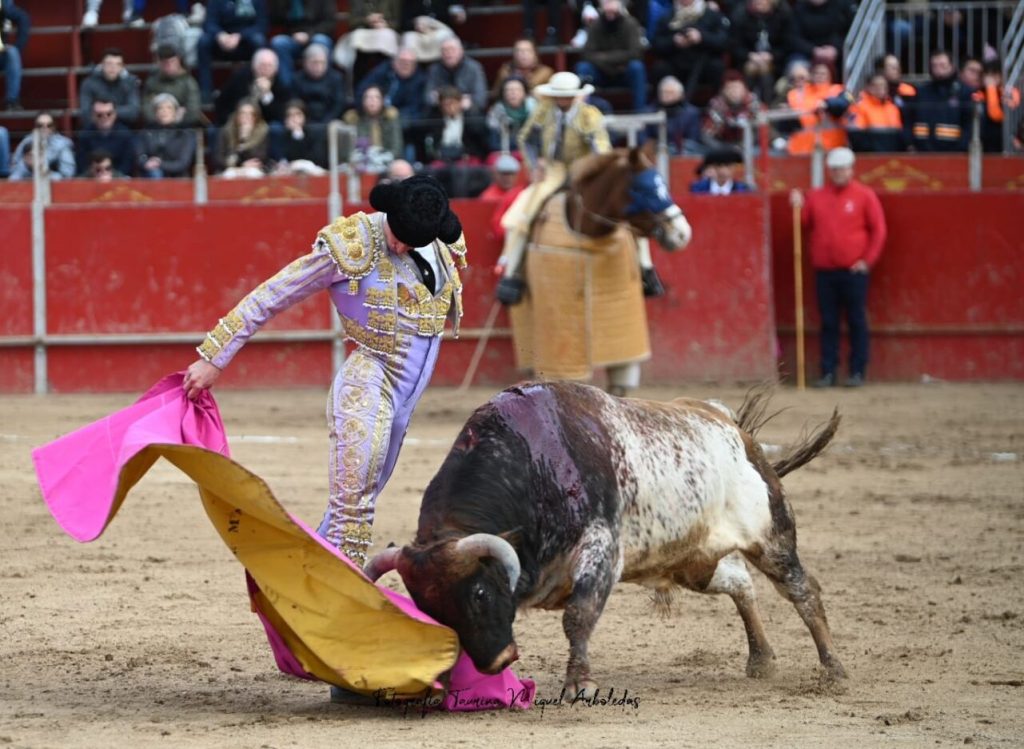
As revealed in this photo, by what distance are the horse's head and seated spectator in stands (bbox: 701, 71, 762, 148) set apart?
3375mm

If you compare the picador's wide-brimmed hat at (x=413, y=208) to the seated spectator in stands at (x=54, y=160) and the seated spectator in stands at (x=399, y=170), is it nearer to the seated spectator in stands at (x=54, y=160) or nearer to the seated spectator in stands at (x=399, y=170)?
the seated spectator in stands at (x=399, y=170)

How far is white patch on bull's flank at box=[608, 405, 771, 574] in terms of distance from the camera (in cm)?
512

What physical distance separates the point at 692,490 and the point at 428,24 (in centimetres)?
1124

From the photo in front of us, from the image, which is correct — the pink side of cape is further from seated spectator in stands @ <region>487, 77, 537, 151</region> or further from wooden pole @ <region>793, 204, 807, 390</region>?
seated spectator in stands @ <region>487, 77, 537, 151</region>

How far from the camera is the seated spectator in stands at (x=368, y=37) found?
52.5 ft

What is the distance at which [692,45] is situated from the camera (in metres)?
15.4

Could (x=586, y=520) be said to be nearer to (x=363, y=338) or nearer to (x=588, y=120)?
(x=363, y=338)

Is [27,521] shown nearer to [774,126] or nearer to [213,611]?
[213,611]

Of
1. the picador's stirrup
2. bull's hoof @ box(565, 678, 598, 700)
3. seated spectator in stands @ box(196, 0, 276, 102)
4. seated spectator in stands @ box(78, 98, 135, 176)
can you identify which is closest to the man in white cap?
the picador's stirrup

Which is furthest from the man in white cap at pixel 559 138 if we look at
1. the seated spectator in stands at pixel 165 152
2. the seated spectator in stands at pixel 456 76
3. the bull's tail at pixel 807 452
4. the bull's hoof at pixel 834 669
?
the bull's hoof at pixel 834 669

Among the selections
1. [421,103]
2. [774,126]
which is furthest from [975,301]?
[421,103]

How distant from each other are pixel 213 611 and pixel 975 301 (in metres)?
8.61

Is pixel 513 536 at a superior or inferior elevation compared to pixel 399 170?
inferior

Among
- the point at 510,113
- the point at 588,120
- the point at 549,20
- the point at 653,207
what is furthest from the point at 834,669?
the point at 549,20
